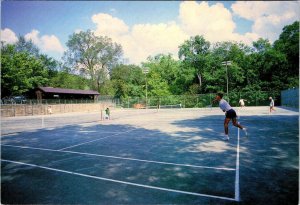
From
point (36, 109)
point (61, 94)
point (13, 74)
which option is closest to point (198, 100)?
point (61, 94)

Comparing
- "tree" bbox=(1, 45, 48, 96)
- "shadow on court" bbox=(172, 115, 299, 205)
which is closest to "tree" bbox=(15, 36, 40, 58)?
"tree" bbox=(1, 45, 48, 96)

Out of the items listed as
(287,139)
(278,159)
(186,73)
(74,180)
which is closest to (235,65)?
(186,73)

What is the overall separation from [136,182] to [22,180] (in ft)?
9.54

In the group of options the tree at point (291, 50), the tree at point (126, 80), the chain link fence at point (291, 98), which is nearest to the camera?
the chain link fence at point (291, 98)

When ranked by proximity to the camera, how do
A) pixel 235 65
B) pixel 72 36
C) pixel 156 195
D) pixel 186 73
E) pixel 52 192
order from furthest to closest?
pixel 72 36, pixel 186 73, pixel 235 65, pixel 52 192, pixel 156 195

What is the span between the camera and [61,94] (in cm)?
4759

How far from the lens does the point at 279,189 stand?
4.55 m

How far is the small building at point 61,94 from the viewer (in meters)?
42.5

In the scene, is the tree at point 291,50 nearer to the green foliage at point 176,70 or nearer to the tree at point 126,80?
the green foliage at point 176,70

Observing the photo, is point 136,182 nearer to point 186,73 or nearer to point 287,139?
point 287,139

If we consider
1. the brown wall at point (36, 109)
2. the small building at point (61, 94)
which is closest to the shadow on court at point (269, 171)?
the brown wall at point (36, 109)

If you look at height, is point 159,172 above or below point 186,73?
below

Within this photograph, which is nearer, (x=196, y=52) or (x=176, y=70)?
(x=196, y=52)

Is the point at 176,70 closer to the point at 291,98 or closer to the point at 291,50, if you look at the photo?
Result: the point at 291,50
